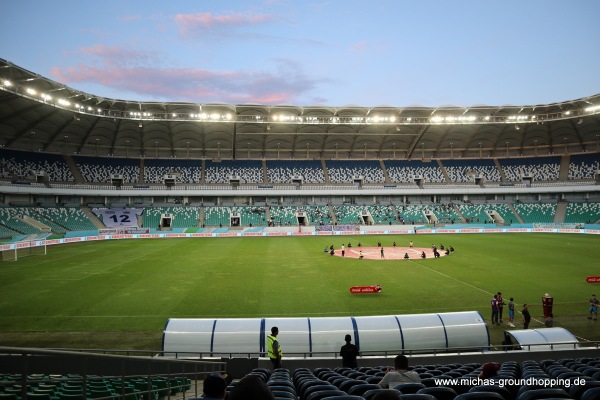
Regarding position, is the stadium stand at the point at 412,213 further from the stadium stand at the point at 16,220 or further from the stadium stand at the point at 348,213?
the stadium stand at the point at 16,220

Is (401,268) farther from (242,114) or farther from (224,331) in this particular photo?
(242,114)

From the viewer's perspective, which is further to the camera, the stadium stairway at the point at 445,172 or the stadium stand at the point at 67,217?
the stadium stairway at the point at 445,172

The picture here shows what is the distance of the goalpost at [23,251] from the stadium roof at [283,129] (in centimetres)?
1907

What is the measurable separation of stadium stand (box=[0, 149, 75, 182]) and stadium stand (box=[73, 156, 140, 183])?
291 centimetres

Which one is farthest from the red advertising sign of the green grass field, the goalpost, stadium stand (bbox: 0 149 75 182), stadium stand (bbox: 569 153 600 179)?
stadium stand (bbox: 569 153 600 179)

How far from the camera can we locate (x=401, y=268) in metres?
32.1

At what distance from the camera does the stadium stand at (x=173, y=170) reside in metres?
76.9

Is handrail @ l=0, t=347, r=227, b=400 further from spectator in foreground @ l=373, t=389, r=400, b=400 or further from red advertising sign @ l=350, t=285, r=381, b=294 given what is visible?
red advertising sign @ l=350, t=285, r=381, b=294

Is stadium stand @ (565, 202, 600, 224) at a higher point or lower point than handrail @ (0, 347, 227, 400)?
lower

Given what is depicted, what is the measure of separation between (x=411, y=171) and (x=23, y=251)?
231ft

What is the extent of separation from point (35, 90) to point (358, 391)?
59020mm

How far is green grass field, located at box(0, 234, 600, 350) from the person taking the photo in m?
18.3

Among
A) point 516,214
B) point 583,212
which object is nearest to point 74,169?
point 516,214

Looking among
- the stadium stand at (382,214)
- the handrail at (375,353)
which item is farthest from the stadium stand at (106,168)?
the handrail at (375,353)
